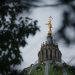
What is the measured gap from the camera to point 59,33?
11.7 ft

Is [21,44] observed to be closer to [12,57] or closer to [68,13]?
[12,57]

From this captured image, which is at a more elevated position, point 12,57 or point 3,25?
point 3,25

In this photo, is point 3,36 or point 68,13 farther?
point 3,36

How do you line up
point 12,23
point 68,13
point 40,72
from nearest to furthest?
point 68,13, point 12,23, point 40,72

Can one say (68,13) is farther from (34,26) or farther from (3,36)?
(34,26)

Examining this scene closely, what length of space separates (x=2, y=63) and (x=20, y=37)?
461mm

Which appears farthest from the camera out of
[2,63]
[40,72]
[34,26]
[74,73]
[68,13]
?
[40,72]

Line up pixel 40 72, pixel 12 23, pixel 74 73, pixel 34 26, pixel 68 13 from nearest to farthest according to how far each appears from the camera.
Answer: pixel 68 13 → pixel 74 73 → pixel 12 23 → pixel 34 26 → pixel 40 72

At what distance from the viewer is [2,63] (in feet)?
18.1

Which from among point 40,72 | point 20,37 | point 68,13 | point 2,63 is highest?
point 68,13

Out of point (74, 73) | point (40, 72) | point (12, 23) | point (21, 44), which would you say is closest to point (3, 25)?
point (12, 23)

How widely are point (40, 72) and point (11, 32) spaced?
4957cm

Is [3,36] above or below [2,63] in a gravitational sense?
above

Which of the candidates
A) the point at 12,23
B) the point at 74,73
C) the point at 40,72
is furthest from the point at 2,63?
the point at 40,72
